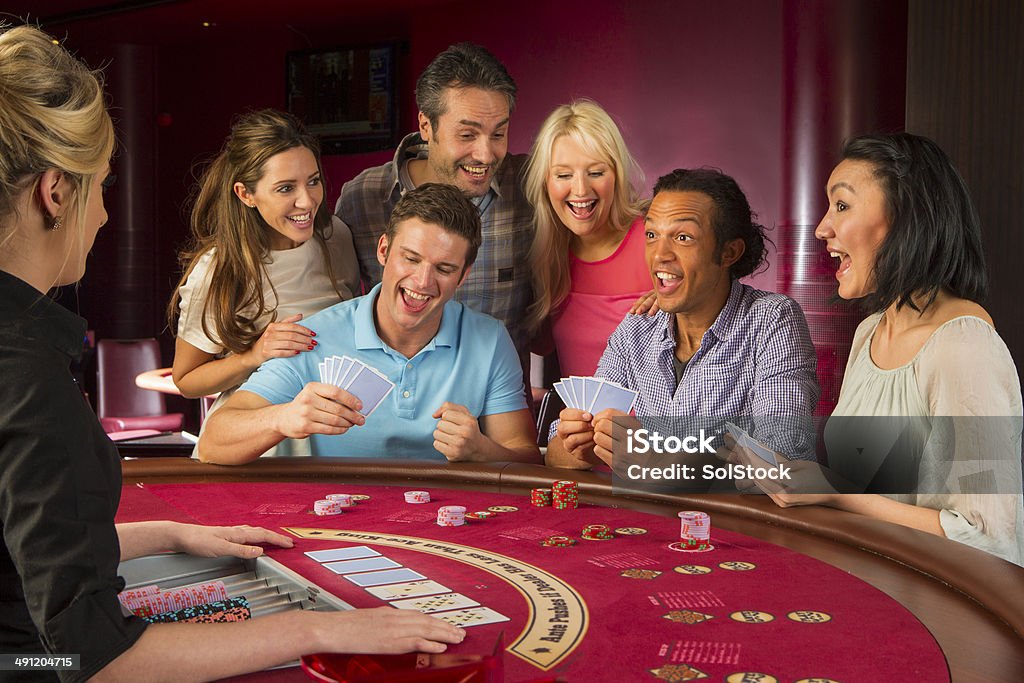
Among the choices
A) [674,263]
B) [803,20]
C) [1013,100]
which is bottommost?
[674,263]

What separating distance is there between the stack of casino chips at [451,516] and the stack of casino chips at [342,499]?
10.1 inches

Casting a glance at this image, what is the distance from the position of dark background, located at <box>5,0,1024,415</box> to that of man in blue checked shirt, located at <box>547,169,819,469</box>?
87 cm

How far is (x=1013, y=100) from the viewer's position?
123 inches

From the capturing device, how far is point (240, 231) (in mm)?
3148

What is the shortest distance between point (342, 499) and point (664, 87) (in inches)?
167

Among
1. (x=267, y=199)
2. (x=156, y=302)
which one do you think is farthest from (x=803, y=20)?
(x=156, y=302)

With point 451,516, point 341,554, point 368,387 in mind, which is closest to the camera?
point 341,554

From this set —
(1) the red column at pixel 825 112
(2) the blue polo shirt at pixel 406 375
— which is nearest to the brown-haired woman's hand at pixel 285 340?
(2) the blue polo shirt at pixel 406 375

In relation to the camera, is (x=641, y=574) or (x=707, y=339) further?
(x=707, y=339)

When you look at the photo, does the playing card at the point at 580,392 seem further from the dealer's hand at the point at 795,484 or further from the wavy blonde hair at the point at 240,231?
the wavy blonde hair at the point at 240,231

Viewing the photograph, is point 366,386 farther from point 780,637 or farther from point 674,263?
point 780,637

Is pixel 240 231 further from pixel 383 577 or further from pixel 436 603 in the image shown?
pixel 436 603

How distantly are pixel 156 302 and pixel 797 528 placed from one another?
739 cm

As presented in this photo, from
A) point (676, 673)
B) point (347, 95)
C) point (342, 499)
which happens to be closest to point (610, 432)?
point (342, 499)
